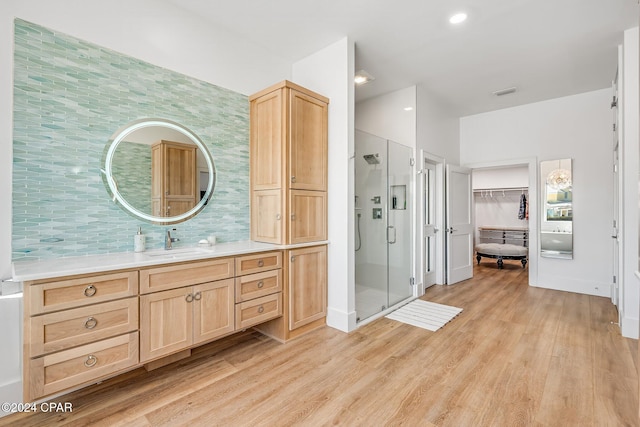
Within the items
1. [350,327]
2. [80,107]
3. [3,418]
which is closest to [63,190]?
[80,107]

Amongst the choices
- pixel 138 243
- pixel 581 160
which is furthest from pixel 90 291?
pixel 581 160

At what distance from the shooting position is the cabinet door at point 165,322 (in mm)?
1916

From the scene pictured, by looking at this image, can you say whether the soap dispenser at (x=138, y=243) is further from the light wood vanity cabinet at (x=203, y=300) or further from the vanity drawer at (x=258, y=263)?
the vanity drawer at (x=258, y=263)

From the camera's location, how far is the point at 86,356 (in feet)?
5.55

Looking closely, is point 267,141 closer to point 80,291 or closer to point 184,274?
point 184,274

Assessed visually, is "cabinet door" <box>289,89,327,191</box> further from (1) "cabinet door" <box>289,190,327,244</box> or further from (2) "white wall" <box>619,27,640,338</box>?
(2) "white wall" <box>619,27,640,338</box>

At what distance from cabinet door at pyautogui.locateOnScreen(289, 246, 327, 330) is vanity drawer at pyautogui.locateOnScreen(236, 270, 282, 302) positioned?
0.14m

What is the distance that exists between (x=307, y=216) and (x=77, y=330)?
6.16 ft

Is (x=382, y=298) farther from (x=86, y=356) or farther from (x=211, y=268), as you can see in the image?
(x=86, y=356)

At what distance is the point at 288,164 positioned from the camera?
2.73 m

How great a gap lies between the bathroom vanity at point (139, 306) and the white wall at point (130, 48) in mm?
498

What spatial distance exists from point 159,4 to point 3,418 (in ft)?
10.1

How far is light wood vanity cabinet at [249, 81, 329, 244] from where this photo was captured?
273 cm

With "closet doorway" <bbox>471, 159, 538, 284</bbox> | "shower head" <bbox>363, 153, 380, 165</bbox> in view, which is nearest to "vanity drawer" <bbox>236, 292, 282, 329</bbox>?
"shower head" <bbox>363, 153, 380, 165</bbox>
